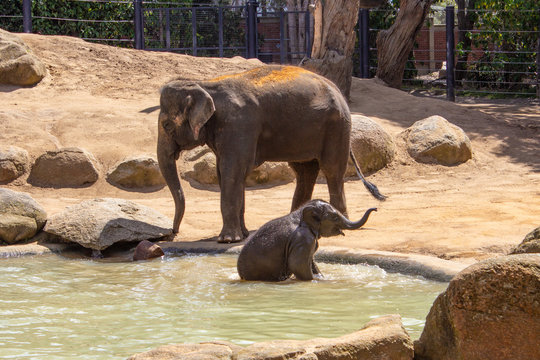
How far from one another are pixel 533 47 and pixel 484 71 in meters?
1.54

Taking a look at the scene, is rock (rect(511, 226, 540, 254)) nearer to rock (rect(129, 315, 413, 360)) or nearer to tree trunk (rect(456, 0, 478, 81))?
rock (rect(129, 315, 413, 360))

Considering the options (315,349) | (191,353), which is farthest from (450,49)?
(191,353)

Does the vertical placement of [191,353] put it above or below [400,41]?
below

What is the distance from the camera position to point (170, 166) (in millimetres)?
9008

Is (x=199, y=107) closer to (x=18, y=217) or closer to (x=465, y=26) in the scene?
(x=18, y=217)

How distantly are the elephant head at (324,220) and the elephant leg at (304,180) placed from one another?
2.92m

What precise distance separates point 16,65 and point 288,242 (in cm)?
989

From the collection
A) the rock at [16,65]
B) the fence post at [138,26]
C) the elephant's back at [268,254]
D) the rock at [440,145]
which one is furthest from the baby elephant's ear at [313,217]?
the fence post at [138,26]

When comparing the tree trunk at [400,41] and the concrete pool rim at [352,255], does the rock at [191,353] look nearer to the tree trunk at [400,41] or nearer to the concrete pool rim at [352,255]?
the concrete pool rim at [352,255]

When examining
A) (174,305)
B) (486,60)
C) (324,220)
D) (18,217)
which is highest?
(486,60)

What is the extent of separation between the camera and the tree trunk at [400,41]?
19.2 meters

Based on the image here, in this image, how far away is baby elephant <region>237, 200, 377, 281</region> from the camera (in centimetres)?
677

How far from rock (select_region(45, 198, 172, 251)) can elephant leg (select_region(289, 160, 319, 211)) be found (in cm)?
162

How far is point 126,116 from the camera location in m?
14.0
